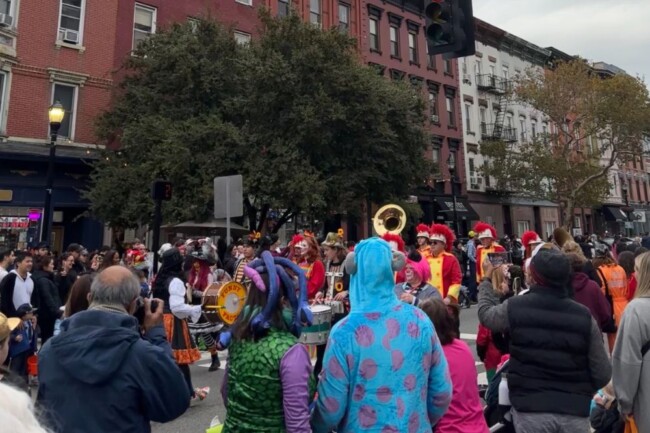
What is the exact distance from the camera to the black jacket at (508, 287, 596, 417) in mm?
3119

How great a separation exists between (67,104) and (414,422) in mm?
21665

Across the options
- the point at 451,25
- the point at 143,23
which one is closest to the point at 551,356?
the point at 451,25

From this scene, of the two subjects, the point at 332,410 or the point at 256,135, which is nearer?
the point at 332,410

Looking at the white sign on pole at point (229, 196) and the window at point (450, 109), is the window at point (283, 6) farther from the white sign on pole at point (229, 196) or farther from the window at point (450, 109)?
the white sign on pole at point (229, 196)

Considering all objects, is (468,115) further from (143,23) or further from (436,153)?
(143,23)

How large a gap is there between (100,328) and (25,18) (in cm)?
2152

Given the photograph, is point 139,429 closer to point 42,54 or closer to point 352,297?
point 352,297

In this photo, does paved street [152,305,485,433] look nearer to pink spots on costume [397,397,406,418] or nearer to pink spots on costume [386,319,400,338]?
pink spots on costume [397,397,406,418]

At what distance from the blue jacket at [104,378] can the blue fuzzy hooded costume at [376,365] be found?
83 cm

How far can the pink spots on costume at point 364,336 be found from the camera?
8.46 ft

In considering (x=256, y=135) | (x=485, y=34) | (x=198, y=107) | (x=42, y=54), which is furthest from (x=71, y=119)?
(x=485, y=34)

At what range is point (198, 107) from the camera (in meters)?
19.8

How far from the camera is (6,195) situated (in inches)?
717

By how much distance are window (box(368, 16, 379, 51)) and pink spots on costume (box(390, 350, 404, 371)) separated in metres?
31.6
